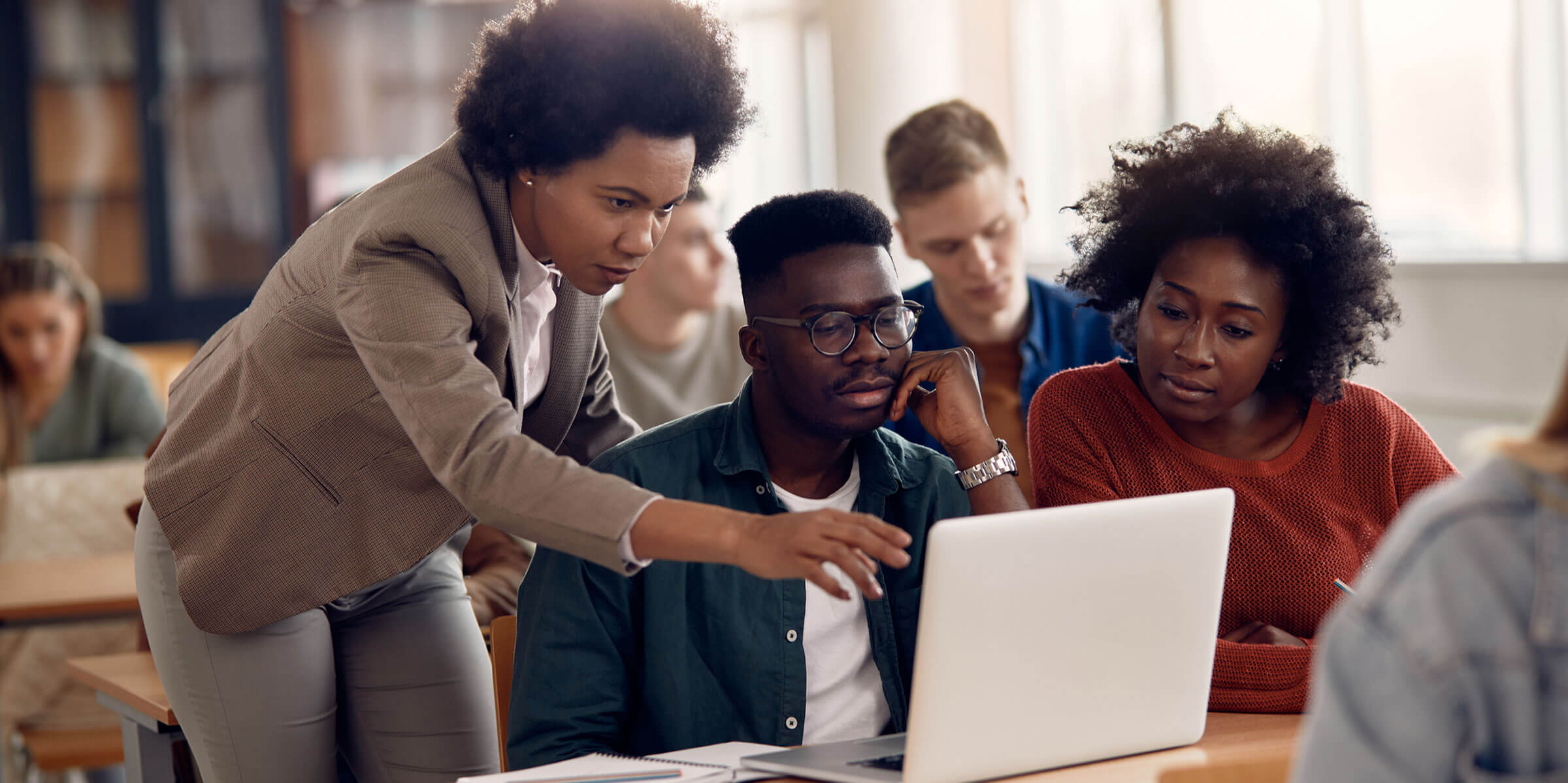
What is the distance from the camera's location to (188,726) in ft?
5.69

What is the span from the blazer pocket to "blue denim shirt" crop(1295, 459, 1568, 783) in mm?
1161

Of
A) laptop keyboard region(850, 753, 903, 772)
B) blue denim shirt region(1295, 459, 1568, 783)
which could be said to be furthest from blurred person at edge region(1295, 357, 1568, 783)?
laptop keyboard region(850, 753, 903, 772)

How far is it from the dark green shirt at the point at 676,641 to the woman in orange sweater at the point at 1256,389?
0.36 metres

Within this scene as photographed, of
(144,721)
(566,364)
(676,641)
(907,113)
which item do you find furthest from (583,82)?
(907,113)

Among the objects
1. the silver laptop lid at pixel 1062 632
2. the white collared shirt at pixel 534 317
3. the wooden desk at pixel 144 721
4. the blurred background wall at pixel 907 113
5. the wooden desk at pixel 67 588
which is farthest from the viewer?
the blurred background wall at pixel 907 113

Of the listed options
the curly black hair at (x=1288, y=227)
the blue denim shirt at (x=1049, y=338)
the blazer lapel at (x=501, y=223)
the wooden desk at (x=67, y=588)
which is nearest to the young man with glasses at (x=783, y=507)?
the blazer lapel at (x=501, y=223)

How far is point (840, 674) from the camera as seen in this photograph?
157 centimetres

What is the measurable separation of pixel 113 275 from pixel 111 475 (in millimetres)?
3672

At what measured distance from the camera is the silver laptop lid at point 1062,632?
1133mm

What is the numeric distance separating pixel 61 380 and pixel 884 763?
372 cm

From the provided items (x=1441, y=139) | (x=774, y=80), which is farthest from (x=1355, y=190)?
(x=774, y=80)

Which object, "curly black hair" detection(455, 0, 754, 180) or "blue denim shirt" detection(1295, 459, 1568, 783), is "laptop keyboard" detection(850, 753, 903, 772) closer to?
"blue denim shirt" detection(1295, 459, 1568, 783)

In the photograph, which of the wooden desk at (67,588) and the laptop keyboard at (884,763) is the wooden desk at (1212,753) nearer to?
the laptop keyboard at (884,763)

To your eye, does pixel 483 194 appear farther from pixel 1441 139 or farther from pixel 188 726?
pixel 1441 139
